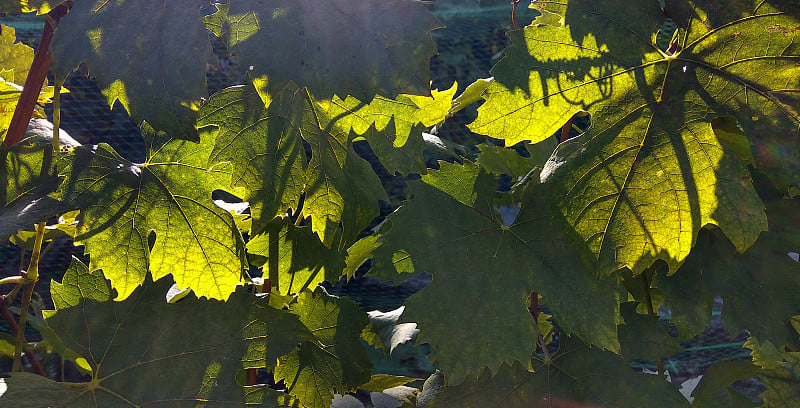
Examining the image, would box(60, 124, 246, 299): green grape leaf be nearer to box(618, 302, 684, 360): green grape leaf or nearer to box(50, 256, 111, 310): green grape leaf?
box(50, 256, 111, 310): green grape leaf

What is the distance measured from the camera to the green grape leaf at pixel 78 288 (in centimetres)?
92

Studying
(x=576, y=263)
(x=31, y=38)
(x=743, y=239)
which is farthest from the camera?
(x=31, y=38)

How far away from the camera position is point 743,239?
0.77 meters

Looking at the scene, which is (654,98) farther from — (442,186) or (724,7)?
(442,186)

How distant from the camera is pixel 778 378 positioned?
1.01 metres

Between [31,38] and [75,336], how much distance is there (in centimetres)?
289

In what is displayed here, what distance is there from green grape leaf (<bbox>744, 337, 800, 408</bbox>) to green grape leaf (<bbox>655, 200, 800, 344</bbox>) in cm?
11

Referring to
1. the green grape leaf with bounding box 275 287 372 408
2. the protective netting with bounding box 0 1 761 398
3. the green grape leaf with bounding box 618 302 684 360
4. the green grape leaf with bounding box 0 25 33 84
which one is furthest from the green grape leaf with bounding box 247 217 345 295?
the protective netting with bounding box 0 1 761 398

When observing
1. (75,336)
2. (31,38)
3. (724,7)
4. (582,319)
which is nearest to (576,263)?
(582,319)

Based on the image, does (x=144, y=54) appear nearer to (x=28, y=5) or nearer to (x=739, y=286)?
(x=28, y=5)

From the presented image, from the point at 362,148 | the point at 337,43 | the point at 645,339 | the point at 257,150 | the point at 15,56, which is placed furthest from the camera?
the point at 362,148

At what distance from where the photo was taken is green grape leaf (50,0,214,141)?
70 centimetres

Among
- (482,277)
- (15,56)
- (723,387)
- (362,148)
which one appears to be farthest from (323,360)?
(362,148)

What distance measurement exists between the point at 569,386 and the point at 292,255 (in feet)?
1.54
